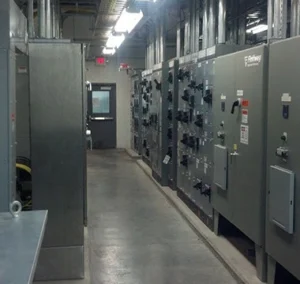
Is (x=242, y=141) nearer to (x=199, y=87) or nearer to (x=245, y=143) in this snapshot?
(x=245, y=143)

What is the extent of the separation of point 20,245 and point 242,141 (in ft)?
8.71

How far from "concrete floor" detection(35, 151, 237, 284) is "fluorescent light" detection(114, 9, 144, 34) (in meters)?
2.47

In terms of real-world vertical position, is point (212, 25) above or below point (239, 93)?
above

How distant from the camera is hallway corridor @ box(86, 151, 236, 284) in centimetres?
418

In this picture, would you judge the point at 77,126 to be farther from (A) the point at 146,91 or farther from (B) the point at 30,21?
(A) the point at 146,91

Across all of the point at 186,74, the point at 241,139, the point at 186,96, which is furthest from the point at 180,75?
the point at 241,139

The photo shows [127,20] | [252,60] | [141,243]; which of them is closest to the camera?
[252,60]

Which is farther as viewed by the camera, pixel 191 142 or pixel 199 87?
pixel 191 142

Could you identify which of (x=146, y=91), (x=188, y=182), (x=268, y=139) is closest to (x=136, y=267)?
(x=268, y=139)

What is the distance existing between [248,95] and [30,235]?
252 cm

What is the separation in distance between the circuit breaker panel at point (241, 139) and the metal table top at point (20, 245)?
78.2 inches

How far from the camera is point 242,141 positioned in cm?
421

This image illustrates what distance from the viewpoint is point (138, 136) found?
11.6 m

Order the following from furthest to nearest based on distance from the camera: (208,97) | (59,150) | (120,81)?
(120,81) < (208,97) < (59,150)
